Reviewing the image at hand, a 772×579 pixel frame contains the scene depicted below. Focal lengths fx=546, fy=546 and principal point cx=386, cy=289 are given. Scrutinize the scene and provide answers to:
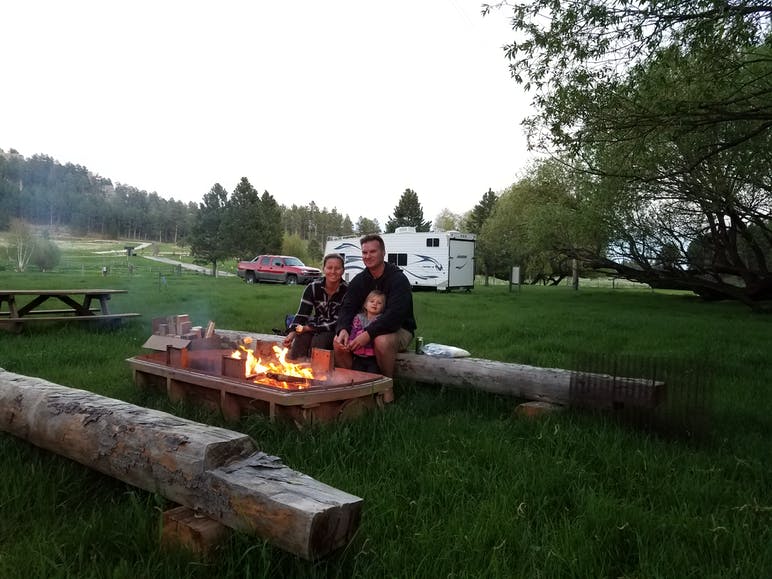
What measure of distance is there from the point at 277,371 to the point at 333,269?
123 centimetres

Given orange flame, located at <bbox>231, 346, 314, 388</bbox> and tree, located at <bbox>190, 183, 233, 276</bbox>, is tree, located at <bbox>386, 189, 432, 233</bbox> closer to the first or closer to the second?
tree, located at <bbox>190, 183, 233, 276</bbox>

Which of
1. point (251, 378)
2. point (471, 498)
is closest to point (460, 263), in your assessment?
point (251, 378)

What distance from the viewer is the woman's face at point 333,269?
5.08 metres

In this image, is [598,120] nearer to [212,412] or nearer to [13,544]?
[212,412]

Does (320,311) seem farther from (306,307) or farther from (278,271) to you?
(278,271)

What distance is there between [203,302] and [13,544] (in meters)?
11.4

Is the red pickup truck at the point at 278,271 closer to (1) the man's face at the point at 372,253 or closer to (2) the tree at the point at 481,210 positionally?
(1) the man's face at the point at 372,253

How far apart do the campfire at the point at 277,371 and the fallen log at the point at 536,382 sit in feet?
3.03

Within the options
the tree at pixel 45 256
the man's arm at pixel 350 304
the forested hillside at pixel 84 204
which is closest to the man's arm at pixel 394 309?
the man's arm at pixel 350 304

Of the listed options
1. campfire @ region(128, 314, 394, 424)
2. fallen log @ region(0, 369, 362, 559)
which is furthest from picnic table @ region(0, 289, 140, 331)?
fallen log @ region(0, 369, 362, 559)

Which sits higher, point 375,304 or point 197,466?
point 375,304

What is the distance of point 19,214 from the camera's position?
3034cm

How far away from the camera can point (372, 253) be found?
465 cm

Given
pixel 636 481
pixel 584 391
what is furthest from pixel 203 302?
pixel 636 481
